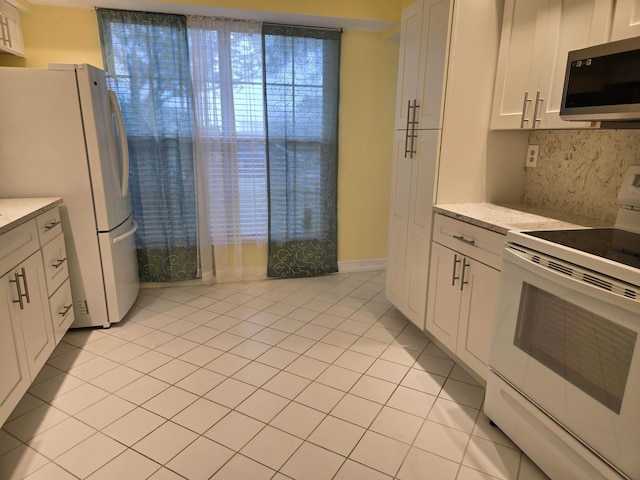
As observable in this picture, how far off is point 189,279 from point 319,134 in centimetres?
182

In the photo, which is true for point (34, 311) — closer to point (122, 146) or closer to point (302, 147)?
point (122, 146)

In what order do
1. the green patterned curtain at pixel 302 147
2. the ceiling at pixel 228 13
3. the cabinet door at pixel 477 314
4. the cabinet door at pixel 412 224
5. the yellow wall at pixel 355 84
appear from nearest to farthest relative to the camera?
the cabinet door at pixel 477 314, the cabinet door at pixel 412 224, the ceiling at pixel 228 13, the yellow wall at pixel 355 84, the green patterned curtain at pixel 302 147

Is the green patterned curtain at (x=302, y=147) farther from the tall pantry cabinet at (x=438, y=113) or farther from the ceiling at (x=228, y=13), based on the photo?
the tall pantry cabinet at (x=438, y=113)

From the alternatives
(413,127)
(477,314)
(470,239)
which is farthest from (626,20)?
(477,314)

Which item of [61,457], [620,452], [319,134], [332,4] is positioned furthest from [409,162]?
[61,457]

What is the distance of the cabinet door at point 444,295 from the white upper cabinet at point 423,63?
0.80 meters

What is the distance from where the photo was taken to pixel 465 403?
2.07m

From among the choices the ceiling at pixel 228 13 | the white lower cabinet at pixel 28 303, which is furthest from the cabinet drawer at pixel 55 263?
the ceiling at pixel 228 13

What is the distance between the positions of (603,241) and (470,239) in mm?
607

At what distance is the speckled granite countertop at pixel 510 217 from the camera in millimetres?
1868

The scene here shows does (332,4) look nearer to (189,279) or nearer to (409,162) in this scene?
(409,162)

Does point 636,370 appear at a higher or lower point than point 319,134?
lower

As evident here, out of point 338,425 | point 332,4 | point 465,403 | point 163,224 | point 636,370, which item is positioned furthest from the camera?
point 163,224

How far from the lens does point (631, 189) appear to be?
69.9 inches
